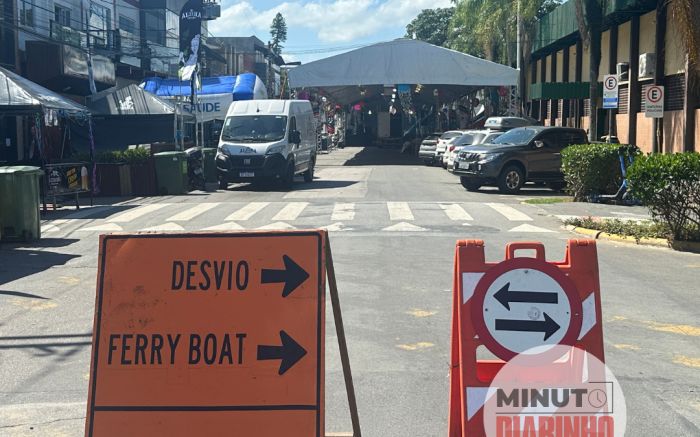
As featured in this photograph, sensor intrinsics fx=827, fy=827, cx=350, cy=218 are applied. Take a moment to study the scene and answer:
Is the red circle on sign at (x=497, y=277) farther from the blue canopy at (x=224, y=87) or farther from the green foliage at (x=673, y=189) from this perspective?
the blue canopy at (x=224, y=87)

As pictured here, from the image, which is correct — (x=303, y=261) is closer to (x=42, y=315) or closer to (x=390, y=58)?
(x=42, y=315)

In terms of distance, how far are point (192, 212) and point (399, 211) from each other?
4482 mm

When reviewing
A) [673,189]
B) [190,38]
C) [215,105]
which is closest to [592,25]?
[673,189]

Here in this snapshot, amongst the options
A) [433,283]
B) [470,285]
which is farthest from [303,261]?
[433,283]

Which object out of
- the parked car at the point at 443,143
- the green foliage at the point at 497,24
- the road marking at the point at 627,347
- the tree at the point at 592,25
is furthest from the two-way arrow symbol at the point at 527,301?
the green foliage at the point at 497,24

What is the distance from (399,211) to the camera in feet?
58.4

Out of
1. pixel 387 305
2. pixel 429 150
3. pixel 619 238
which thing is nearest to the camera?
pixel 387 305

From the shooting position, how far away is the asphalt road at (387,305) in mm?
5668

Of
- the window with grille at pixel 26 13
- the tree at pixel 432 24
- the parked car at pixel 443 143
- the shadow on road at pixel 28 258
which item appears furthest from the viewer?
the tree at pixel 432 24

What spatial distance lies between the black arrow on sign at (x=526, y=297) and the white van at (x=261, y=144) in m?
19.8

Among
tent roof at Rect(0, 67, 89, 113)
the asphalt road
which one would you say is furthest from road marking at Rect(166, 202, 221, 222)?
tent roof at Rect(0, 67, 89, 113)

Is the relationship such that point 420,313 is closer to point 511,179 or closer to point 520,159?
point 511,179

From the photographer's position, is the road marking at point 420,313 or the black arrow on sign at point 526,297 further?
the road marking at point 420,313

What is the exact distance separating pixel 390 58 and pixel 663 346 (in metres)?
35.4
